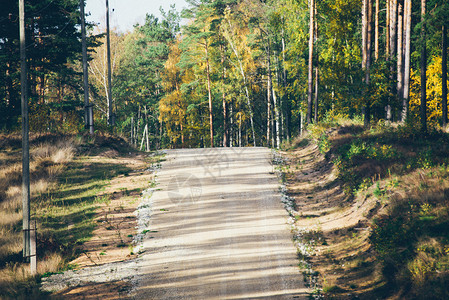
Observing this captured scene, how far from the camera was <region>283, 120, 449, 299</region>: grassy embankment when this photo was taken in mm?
7230

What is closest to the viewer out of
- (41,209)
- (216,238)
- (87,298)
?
(87,298)

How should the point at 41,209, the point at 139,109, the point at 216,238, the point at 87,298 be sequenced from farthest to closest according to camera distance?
1. the point at 139,109
2. the point at 41,209
3. the point at 216,238
4. the point at 87,298

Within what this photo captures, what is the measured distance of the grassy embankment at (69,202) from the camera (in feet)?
31.7

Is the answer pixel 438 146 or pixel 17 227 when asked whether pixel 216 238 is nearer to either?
pixel 17 227

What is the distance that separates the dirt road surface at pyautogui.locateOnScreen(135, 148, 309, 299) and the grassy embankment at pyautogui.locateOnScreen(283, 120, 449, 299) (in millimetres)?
912

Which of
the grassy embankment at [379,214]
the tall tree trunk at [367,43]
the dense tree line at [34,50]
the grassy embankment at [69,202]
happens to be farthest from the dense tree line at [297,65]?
the dense tree line at [34,50]

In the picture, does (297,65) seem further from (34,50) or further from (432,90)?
(34,50)

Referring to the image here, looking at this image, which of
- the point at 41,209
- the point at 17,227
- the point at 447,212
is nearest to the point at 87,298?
the point at 17,227

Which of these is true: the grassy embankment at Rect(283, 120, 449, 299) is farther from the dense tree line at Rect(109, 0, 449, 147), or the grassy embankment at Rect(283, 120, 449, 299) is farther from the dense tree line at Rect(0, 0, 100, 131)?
the dense tree line at Rect(0, 0, 100, 131)

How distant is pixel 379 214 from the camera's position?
964cm

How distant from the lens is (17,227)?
38.7 feet

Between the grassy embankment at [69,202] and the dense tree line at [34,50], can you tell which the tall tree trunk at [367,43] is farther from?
the dense tree line at [34,50]

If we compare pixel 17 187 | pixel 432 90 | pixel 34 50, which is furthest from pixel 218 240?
pixel 432 90

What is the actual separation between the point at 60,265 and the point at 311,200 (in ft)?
27.9
